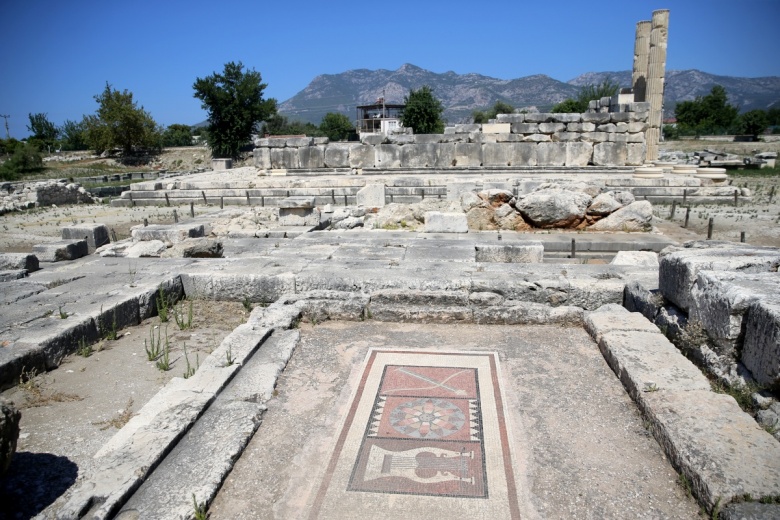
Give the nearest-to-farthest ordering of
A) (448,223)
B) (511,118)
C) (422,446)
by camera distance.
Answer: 1. (422,446)
2. (448,223)
3. (511,118)

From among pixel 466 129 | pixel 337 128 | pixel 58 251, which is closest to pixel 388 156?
pixel 466 129

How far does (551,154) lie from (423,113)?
2870 cm

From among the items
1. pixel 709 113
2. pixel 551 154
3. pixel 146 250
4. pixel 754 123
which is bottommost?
pixel 146 250

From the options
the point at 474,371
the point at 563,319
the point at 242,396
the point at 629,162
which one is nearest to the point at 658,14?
the point at 629,162

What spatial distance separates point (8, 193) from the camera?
72.5ft

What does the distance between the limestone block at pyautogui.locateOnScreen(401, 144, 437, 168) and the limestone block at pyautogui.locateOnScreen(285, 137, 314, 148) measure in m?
3.68

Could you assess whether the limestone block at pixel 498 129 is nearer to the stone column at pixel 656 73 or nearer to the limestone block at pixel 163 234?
the stone column at pixel 656 73

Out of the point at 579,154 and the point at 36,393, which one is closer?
the point at 36,393

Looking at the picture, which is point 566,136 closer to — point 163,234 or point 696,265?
point 163,234

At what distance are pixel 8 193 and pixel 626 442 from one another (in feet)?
84.6

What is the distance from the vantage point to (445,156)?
2050cm

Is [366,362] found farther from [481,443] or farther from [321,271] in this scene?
[321,271]

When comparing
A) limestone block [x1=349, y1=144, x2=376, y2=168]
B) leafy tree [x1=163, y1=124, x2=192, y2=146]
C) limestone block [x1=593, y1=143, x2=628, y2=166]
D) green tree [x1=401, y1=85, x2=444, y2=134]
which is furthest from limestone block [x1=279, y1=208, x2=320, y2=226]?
leafy tree [x1=163, y1=124, x2=192, y2=146]

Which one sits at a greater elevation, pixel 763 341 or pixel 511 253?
pixel 763 341
